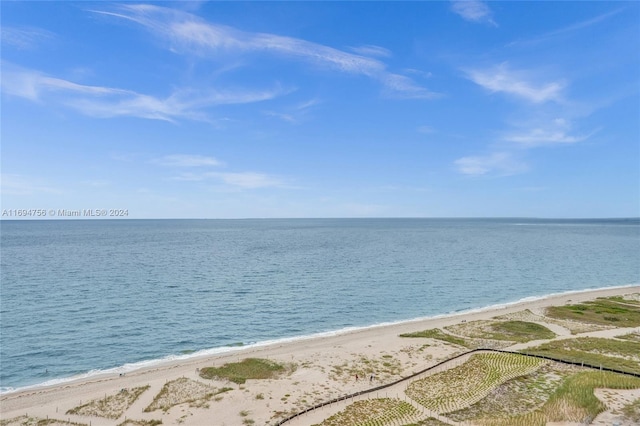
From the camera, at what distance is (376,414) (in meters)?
32.9

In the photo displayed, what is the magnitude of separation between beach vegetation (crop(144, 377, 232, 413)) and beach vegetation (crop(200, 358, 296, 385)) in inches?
89.9

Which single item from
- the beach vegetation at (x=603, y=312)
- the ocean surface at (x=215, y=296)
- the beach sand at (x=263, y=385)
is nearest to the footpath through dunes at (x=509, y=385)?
the beach sand at (x=263, y=385)

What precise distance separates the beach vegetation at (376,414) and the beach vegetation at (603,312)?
45144 millimetres

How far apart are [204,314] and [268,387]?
3211cm

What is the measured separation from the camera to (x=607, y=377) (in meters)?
38.2

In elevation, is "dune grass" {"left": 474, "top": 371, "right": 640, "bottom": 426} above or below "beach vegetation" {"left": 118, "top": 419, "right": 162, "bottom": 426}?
above

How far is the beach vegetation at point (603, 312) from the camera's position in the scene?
61594 millimetres

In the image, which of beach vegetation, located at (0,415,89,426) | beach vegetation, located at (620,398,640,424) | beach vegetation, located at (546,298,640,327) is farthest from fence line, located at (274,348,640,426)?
beach vegetation, located at (546,298,640,327)

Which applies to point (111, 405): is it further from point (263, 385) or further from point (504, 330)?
point (504, 330)

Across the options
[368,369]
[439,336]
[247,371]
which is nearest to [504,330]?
[439,336]

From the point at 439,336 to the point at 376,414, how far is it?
25.8m

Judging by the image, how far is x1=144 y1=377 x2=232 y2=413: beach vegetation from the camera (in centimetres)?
3475

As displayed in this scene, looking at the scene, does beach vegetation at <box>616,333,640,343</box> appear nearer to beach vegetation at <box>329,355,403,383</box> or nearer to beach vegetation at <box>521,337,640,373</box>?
beach vegetation at <box>521,337,640,373</box>

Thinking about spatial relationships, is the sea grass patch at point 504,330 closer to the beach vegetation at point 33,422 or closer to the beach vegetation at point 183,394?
the beach vegetation at point 183,394
